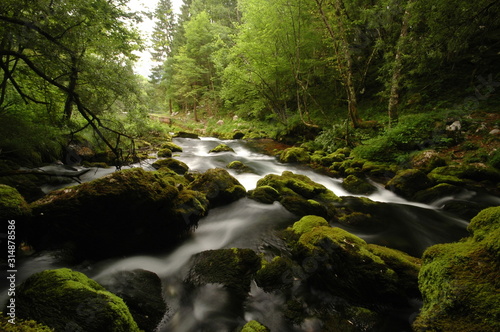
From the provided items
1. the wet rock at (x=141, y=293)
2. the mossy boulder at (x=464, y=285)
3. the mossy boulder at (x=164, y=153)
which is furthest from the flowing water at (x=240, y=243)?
the mossy boulder at (x=164, y=153)

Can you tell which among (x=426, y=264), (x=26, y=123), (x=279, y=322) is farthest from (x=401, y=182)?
(x=26, y=123)

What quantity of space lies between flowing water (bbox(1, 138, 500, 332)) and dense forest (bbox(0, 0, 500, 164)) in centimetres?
238

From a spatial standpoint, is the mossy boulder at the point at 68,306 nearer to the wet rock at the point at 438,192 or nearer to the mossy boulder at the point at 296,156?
the wet rock at the point at 438,192

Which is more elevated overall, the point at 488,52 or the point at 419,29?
the point at 419,29

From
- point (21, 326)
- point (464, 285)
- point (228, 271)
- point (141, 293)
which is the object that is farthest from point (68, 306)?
point (464, 285)

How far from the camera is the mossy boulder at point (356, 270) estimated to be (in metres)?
2.94

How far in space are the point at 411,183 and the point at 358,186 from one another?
1551 mm

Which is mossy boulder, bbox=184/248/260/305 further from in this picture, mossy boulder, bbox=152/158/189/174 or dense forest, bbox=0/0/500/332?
mossy boulder, bbox=152/158/189/174

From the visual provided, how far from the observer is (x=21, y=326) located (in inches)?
60.6

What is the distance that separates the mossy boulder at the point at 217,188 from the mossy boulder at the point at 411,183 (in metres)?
5.20

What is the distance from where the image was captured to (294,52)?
42.8ft

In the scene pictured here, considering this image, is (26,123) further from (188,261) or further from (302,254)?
(302,254)

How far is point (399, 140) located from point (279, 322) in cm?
910

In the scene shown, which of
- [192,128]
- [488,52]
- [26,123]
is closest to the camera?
[26,123]
